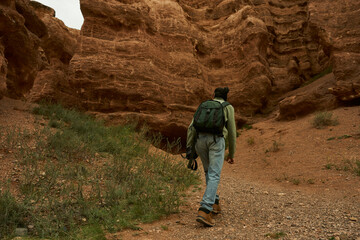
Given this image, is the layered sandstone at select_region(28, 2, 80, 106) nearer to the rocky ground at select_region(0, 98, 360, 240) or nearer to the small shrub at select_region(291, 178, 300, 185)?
the rocky ground at select_region(0, 98, 360, 240)

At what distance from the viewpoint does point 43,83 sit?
1352 centimetres

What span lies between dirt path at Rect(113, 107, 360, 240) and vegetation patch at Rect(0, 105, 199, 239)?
0.41m

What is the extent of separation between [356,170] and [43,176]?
6933 mm

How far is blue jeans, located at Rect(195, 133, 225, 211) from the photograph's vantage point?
11.2ft

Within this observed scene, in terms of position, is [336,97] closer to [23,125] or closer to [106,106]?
[106,106]

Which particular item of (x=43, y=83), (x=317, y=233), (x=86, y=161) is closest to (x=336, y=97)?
(x=317, y=233)

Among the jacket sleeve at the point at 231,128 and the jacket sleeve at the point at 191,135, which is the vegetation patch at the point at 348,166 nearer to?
the jacket sleeve at the point at 231,128

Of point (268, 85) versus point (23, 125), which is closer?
point (23, 125)

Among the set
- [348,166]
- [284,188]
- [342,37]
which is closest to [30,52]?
[284,188]

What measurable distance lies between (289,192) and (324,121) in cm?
521

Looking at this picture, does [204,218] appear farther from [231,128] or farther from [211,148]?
[231,128]

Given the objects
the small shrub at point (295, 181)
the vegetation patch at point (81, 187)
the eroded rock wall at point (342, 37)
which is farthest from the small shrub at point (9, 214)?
the eroded rock wall at point (342, 37)

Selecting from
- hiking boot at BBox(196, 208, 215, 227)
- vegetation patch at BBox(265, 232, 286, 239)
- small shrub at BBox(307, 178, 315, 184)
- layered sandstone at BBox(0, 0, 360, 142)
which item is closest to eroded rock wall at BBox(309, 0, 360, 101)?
layered sandstone at BBox(0, 0, 360, 142)

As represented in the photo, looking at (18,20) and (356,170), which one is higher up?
(18,20)
